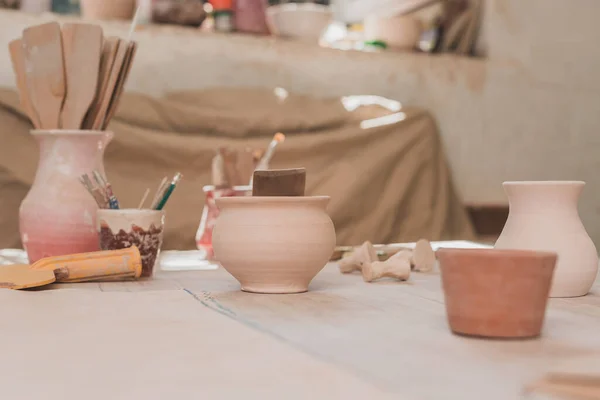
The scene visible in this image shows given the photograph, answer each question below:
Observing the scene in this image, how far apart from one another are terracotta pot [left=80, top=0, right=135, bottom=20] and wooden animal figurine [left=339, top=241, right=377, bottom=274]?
1.56 m

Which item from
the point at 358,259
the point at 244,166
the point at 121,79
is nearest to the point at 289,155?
the point at 244,166

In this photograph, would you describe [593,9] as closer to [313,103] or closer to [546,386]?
[313,103]

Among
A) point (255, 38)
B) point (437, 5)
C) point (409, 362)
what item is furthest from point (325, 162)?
point (409, 362)

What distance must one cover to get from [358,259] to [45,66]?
54 centimetres

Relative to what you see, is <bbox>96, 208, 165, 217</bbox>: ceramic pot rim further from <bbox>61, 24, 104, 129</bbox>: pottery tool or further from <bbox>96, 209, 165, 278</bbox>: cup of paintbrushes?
<bbox>61, 24, 104, 129</bbox>: pottery tool

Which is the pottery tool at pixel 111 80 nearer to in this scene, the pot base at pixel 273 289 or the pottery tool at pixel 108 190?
the pottery tool at pixel 108 190

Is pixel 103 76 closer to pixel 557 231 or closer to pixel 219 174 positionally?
pixel 219 174

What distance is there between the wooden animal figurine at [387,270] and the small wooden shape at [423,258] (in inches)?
4.2

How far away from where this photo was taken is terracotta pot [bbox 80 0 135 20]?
224 cm

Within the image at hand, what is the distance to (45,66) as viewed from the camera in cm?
105

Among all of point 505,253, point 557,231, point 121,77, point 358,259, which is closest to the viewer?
point 505,253

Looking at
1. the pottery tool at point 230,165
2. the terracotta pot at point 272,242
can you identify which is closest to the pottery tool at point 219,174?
the pottery tool at point 230,165

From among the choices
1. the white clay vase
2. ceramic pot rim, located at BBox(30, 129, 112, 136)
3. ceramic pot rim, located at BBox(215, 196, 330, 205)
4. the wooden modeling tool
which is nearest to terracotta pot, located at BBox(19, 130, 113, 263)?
ceramic pot rim, located at BBox(30, 129, 112, 136)

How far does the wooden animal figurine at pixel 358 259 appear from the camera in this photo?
985mm
